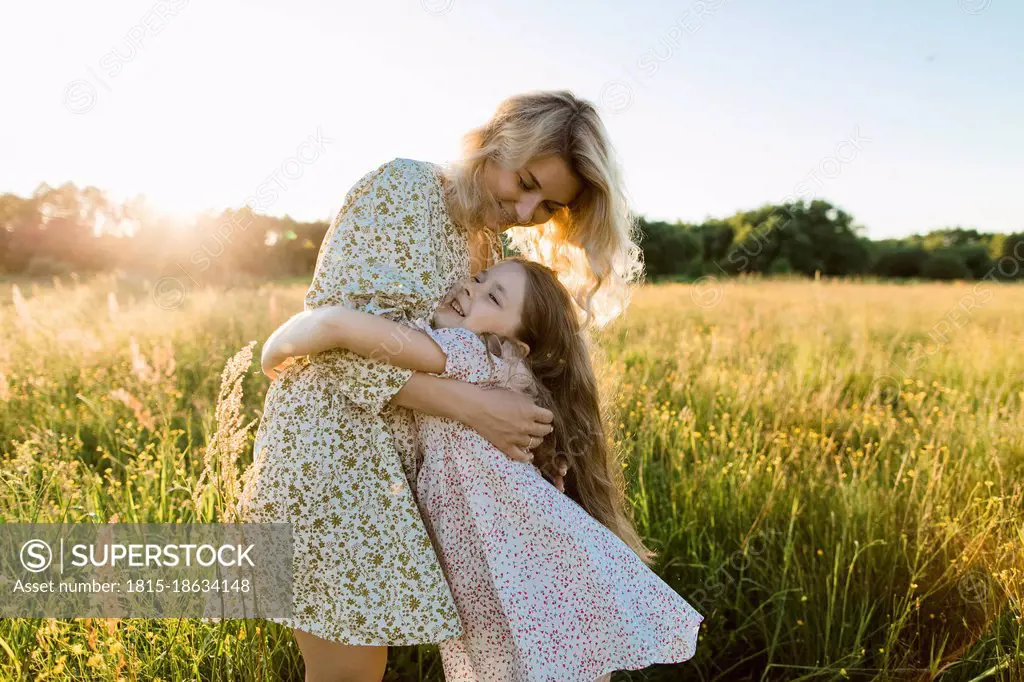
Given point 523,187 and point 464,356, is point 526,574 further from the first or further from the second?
point 523,187

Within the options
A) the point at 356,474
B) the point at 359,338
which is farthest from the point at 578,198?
the point at 356,474

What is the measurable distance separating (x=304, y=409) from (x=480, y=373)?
445 mm

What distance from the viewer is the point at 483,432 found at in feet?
5.76

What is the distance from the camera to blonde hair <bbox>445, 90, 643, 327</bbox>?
201 cm

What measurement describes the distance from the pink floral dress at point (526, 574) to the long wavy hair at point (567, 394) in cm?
24

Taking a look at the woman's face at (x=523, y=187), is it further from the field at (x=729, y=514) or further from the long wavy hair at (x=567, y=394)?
the field at (x=729, y=514)

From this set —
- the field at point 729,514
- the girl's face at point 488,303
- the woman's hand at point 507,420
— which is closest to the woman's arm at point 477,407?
the woman's hand at point 507,420

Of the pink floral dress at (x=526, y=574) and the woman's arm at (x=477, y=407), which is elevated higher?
the woman's arm at (x=477, y=407)

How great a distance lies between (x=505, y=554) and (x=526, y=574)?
72mm

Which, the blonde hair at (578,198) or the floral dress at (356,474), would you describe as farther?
the blonde hair at (578,198)

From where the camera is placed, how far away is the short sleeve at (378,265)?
1.69m

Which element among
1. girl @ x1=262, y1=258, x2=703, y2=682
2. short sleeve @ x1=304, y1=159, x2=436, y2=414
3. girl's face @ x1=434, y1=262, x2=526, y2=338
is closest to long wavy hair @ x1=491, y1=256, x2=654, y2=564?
girl's face @ x1=434, y1=262, x2=526, y2=338

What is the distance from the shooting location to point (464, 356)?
5.83 ft

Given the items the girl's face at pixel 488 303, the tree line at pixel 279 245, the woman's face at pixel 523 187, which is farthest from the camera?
the tree line at pixel 279 245
